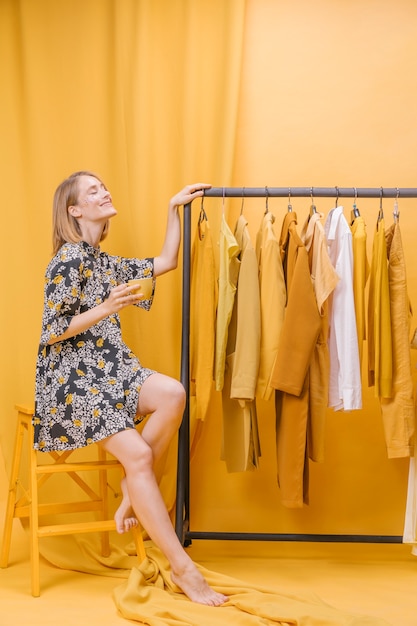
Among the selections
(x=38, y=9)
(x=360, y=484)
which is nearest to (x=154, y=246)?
(x=38, y=9)

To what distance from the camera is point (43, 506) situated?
2811 mm

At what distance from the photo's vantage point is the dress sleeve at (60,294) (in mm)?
2586

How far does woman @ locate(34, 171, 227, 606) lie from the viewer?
2.49 metres

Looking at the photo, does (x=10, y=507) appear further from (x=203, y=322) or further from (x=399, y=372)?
(x=399, y=372)

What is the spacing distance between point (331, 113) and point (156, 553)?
1.99m

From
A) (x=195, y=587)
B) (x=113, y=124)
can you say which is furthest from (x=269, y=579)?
(x=113, y=124)

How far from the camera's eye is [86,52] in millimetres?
3367

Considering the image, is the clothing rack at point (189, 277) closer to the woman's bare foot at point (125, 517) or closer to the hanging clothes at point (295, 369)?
the hanging clothes at point (295, 369)

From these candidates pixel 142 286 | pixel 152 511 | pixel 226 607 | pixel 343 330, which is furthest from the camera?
pixel 343 330

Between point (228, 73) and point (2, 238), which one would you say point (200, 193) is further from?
point (2, 238)

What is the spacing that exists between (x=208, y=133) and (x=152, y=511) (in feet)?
5.47

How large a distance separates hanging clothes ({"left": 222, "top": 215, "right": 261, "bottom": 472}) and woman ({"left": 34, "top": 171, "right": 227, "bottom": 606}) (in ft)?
0.80

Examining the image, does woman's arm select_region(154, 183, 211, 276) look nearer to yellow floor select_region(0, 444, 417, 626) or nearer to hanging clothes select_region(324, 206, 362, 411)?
hanging clothes select_region(324, 206, 362, 411)

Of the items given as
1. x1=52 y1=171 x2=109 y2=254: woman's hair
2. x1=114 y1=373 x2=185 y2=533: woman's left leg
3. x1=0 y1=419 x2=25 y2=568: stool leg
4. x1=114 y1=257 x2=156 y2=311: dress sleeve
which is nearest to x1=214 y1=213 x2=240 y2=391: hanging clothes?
x1=114 y1=373 x2=185 y2=533: woman's left leg
